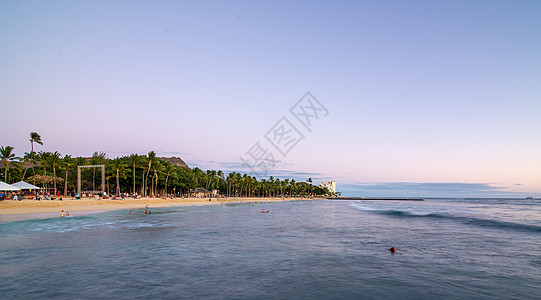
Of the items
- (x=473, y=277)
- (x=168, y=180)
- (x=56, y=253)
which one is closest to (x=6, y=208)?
(x=56, y=253)

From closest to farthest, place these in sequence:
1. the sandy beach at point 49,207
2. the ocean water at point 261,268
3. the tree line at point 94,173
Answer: the ocean water at point 261,268, the sandy beach at point 49,207, the tree line at point 94,173

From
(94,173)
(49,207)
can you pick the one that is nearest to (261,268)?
(49,207)

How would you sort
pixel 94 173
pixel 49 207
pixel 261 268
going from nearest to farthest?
pixel 261 268 < pixel 49 207 < pixel 94 173

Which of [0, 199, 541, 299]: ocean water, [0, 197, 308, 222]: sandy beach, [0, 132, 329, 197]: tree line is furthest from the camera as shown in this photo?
[0, 132, 329, 197]: tree line

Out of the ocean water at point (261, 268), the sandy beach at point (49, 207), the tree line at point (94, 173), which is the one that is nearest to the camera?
the ocean water at point (261, 268)

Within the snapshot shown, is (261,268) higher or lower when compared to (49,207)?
lower

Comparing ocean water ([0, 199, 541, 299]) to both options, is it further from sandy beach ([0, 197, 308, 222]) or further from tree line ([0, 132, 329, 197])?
tree line ([0, 132, 329, 197])

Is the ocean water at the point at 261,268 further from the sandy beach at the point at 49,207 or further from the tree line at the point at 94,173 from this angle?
the tree line at the point at 94,173

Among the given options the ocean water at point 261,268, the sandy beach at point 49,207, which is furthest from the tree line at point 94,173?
the ocean water at point 261,268

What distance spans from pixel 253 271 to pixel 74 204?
49.2m

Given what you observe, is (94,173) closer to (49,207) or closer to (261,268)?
(49,207)

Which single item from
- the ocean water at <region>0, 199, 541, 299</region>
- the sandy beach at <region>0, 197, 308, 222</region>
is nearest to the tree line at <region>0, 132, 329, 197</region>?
the sandy beach at <region>0, 197, 308, 222</region>

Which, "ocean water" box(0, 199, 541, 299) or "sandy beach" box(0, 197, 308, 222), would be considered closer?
"ocean water" box(0, 199, 541, 299)

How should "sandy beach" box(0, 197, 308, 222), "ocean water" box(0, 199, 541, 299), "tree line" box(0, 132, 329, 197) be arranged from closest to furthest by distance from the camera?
"ocean water" box(0, 199, 541, 299) < "sandy beach" box(0, 197, 308, 222) < "tree line" box(0, 132, 329, 197)
